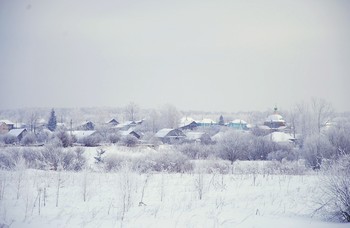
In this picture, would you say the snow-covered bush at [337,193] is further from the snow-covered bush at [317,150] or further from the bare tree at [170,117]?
the bare tree at [170,117]

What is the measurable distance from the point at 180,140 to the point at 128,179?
4121 cm

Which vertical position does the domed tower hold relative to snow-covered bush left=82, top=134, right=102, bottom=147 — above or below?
above

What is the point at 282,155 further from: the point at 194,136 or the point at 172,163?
the point at 194,136

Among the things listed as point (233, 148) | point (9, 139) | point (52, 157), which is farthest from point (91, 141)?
point (52, 157)

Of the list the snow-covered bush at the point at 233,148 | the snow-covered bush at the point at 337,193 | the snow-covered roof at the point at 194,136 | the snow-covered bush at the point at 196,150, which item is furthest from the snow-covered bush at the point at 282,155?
the snow-covered bush at the point at 337,193

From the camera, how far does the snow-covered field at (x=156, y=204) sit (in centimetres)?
973

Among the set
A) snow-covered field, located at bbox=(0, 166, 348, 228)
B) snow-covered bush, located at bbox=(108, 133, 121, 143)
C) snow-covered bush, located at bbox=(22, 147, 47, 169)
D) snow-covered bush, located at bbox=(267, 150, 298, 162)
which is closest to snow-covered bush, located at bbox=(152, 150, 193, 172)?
snow-covered bush, located at bbox=(22, 147, 47, 169)

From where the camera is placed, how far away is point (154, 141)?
166ft

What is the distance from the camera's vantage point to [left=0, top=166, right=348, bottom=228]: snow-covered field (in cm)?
973

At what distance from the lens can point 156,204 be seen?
1195 centimetres

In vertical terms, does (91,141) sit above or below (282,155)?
below

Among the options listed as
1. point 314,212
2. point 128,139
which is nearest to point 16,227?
point 314,212

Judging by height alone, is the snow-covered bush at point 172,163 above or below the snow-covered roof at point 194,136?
above

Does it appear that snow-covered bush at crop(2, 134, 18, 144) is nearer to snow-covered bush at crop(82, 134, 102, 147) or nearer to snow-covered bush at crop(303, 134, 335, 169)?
snow-covered bush at crop(82, 134, 102, 147)
